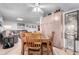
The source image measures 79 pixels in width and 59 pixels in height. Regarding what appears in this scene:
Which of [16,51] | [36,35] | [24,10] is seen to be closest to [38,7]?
[24,10]

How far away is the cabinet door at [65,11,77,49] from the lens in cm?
208

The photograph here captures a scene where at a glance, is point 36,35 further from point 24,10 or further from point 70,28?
point 70,28

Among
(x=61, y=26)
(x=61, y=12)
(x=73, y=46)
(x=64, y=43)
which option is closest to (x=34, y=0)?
(x=61, y=12)

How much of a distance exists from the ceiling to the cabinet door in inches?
6.5

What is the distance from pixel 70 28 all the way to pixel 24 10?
97 cm

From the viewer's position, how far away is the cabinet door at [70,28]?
6.82 ft

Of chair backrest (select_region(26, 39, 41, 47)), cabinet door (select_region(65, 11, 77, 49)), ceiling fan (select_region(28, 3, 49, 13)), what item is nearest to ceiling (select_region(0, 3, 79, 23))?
ceiling fan (select_region(28, 3, 49, 13))

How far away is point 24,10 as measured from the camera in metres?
2.14

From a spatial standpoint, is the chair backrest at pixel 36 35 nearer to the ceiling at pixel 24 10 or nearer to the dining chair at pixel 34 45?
the dining chair at pixel 34 45

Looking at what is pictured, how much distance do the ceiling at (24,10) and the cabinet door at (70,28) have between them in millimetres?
165

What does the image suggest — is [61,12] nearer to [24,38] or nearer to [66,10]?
[66,10]

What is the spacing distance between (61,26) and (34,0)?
2.43 ft

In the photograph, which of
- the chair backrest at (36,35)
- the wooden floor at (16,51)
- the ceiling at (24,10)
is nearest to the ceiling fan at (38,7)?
the ceiling at (24,10)

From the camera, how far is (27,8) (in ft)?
6.98
